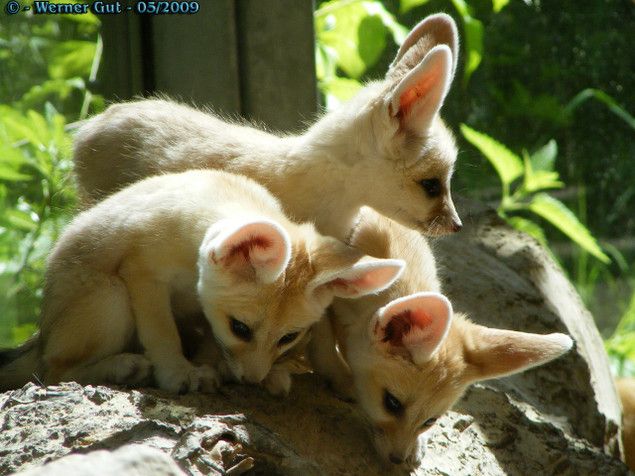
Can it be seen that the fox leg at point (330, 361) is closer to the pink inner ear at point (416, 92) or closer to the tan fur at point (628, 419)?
the pink inner ear at point (416, 92)

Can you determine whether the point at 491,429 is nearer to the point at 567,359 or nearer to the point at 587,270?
the point at 567,359

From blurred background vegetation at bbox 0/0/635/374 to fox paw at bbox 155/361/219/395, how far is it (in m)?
1.72

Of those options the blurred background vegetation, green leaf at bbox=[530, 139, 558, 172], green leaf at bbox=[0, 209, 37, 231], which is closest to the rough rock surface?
the blurred background vegetation

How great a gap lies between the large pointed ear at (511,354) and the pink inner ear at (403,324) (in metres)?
0.30

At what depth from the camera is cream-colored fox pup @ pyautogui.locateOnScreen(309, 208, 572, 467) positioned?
11.3 ft

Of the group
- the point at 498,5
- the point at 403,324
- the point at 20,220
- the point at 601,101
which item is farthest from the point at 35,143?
the point at 601,101

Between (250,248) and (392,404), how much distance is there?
882mm

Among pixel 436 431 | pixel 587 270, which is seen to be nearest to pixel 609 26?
pixel 587 270

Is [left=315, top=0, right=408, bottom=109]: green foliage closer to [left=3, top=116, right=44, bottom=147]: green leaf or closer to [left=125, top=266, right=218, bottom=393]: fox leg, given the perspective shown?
[left=3, top=116, right=44, bottom=147]: green leaf

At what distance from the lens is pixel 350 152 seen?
411 cm

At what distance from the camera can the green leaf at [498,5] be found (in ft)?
20.3

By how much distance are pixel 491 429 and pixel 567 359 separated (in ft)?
3.31

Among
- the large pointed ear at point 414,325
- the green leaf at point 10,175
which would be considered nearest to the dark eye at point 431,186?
the large pointed ear at point 414,325

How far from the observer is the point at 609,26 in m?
7.26
